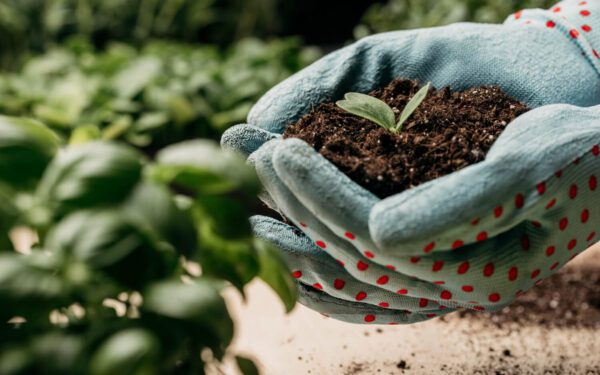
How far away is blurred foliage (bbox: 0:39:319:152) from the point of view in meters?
2.08

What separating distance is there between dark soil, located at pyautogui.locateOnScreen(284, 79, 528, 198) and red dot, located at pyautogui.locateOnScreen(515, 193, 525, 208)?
0.30 ft

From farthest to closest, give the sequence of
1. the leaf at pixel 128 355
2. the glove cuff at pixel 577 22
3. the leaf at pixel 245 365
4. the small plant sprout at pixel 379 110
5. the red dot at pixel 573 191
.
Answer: the glove cuff at pixel 577 22
the small plant sprout at pixel 379 110
the red dot at pixel 573 191
the leaf at pixel 245 365
the leaf at pixel 128 355

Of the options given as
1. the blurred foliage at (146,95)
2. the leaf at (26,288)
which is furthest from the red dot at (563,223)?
the blurred foliage at (146,95)

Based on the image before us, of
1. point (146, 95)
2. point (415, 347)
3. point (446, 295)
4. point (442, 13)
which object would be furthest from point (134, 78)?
point (446, 295)

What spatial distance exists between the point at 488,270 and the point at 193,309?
0.39 m

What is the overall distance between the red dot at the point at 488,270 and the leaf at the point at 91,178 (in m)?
0.42

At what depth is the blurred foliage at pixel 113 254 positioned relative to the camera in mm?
553

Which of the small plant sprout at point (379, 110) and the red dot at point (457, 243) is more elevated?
the small plant sprout at point (379, 110)

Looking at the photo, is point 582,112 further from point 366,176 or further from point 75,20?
point 75,20

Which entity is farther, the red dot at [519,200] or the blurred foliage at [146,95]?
the blurred foliage at [146,95]

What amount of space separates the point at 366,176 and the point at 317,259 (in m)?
0.15

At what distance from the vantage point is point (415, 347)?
1.20 meters

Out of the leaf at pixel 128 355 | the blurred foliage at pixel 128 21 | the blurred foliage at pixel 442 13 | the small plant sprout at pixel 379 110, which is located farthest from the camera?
the blurred foliage at pixel 128 21

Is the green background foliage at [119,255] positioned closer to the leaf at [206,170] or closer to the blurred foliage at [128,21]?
the leaf at [206,170]
